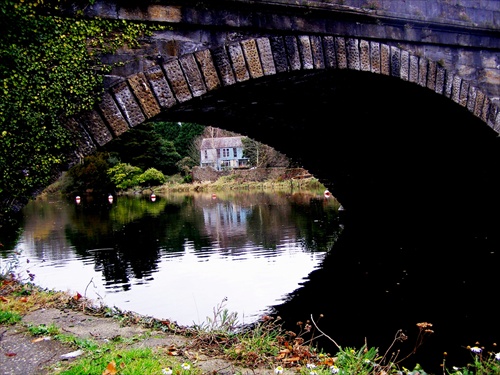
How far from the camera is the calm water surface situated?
21.0 ft

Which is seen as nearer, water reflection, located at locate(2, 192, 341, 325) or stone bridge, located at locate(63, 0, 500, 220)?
stone bridge, located at locate(63, 0, 500, 220)

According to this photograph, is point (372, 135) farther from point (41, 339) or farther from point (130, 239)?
point (41, 339)

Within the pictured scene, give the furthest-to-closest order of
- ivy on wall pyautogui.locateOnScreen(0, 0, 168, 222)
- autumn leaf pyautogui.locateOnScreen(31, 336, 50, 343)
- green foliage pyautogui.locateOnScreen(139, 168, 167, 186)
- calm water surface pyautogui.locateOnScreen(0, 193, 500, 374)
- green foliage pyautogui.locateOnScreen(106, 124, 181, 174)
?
green foliage pyautogui.locateOnScreen(106, 124, 181, 174) < green foliage pyautogui.locateOnScreen(139, 168, 167, 186) < calm water surface pyautogui.locateOnScreen(0, 193, 500, 374) < ivy on wall pyautogui.locateOnScreen(0, 0, 168, 222) < autumn leaf pyautogui.locateOnScreen(31, 336, 50, 343)

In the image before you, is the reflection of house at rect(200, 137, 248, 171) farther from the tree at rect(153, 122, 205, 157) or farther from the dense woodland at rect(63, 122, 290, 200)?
the dense woodland at rect(63, 122, 290, 200)

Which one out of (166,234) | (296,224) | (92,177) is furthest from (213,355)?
(92,177)

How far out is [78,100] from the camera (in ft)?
15.2

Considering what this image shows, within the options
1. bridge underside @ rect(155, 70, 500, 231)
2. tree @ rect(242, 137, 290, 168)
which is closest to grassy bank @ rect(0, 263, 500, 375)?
bridge underside @ rect(155, 70, 500, 231)

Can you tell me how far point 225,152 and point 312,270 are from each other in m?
52.5

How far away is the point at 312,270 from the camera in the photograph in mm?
9250

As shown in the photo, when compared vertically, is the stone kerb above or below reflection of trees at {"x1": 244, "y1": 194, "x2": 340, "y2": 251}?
above

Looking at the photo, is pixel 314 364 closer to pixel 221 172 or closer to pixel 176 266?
pixel 176 266

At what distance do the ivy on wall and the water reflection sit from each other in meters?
1.98

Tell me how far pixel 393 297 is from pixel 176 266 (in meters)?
4.25

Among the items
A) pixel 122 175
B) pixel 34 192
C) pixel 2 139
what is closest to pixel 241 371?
pixel 34 192
